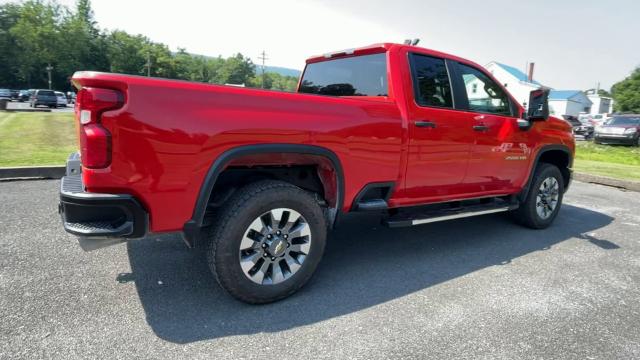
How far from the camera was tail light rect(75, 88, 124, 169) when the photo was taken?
7.02ft

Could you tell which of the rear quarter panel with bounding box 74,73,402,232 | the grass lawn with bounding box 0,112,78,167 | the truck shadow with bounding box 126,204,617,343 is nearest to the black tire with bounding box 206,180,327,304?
the truck shadow with bounding box 126,204,617,343

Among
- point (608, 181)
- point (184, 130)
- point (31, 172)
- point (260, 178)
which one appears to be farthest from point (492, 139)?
point (31, 172)

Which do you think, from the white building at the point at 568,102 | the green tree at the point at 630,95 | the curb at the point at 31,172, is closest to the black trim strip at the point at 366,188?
the curb at the point at 31,172

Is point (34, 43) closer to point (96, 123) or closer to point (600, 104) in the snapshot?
point (96, 123)

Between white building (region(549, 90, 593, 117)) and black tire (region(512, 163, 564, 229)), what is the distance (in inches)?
2220

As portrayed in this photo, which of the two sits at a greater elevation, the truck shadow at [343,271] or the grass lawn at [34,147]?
the grass lawn at [34,147]

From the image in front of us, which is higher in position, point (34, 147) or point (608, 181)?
point (608, 181)

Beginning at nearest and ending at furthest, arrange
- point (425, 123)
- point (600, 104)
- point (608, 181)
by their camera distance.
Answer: point (425, 123)
point (608, 181)
point (600, 104)

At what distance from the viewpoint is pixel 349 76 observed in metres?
3.92

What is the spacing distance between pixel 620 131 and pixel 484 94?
18175mm

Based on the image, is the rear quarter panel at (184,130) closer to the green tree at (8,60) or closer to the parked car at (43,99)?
the parked car at (43,99)

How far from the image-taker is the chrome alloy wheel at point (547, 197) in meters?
4.91

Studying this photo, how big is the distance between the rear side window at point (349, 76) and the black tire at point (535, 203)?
Answer: 2.60m

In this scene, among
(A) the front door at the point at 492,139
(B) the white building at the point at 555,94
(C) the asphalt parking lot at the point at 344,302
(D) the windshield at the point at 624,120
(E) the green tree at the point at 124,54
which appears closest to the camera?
(C) the asphalt parking lot at the point at 344,302
